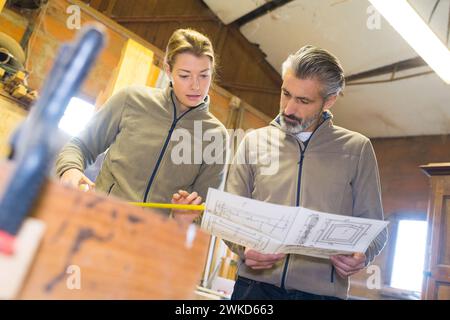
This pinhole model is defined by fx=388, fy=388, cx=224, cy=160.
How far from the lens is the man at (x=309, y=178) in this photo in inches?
50.1

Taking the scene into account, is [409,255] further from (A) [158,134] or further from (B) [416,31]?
(A) [158,134]

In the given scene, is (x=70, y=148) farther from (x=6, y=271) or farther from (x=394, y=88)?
(x=394, y=88)

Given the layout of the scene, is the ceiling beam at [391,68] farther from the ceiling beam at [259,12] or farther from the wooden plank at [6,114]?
the wooden plank at [6,114]

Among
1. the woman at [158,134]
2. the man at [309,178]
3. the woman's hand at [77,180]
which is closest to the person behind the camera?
the woman's hand at [77,180]

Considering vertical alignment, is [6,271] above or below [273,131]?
below

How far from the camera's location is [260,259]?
4.01 ft

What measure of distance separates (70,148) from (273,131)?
31.3 inches

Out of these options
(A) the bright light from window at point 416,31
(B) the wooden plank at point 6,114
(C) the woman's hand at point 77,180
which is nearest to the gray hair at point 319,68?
(C) the woman's hand at point 77,180

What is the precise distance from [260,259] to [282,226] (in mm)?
316

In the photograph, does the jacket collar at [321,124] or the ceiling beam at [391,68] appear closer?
the jacket collar at [321,124]

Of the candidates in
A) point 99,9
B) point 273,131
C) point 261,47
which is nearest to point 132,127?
point 273,131

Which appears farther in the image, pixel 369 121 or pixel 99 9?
pixel 369 121

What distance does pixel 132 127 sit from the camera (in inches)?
58.7

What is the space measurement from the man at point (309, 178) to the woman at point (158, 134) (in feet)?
0.60
